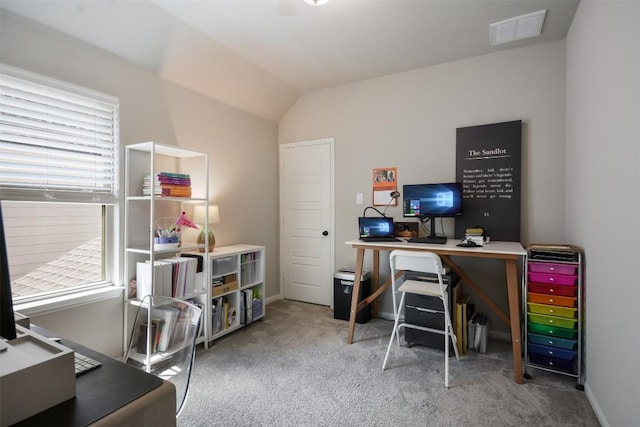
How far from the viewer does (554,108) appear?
9.04 feet

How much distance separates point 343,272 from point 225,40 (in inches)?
101

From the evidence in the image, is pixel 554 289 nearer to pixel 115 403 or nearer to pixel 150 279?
pixel 115 403

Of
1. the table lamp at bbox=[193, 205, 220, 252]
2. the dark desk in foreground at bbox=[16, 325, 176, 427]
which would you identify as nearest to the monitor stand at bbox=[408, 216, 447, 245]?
the table lamp at bbox=[193, 205, 220, 252]

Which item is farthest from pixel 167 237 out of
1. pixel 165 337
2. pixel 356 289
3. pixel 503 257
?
pixel 503 257

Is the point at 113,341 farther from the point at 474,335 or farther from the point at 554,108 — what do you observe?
the point at 554,108

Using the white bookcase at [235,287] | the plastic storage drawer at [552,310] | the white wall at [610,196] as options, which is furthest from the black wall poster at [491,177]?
the white bookcase at [235,287]

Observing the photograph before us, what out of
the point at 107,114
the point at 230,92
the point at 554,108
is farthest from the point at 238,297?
the point at 554,108

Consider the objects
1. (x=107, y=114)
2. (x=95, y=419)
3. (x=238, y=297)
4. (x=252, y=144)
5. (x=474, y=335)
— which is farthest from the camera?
(x=252, y=144)

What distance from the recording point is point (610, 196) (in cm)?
167

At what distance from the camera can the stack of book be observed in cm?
251

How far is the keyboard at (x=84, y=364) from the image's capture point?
2.89 ft

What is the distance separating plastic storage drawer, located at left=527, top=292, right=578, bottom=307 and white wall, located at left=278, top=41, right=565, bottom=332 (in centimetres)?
70

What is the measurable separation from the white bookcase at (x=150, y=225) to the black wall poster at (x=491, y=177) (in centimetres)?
251

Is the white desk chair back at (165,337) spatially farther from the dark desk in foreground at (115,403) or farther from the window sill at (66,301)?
the window sill at (66,301)
